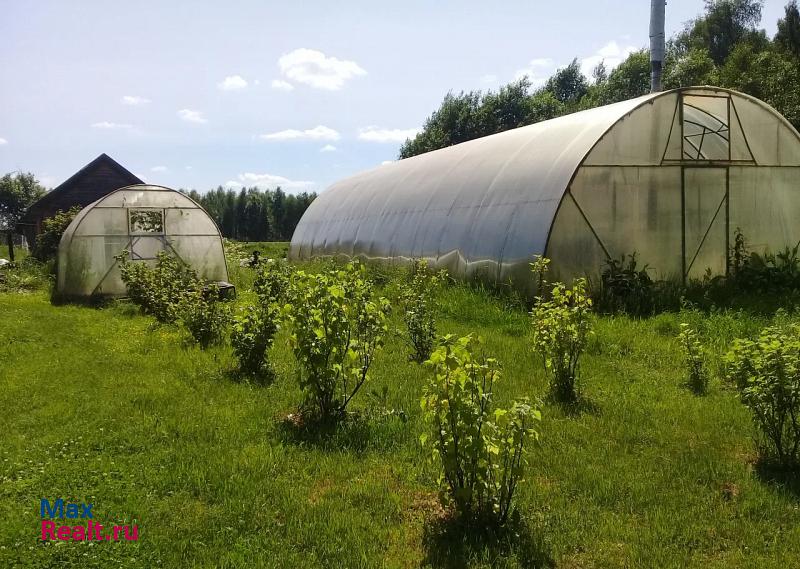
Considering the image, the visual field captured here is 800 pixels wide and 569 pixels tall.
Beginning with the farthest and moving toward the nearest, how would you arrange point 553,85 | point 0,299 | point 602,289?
1. point 553,85
2. point 0,299
3. point 602,289

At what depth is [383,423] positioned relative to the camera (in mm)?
5965

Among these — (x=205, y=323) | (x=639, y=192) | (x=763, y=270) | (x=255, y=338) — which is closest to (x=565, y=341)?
(x=255, y=338)

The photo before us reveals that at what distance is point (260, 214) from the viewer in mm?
73188

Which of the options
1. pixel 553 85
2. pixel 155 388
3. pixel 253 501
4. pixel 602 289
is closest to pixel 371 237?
pixel 602 289

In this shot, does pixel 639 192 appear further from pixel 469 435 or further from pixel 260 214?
pixel 260 214

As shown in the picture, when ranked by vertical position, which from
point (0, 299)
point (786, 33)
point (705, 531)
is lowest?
point (705, 531)

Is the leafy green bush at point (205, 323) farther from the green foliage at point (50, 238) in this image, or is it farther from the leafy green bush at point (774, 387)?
the green foliage at point (50, 238)

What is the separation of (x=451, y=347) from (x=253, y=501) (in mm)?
1906

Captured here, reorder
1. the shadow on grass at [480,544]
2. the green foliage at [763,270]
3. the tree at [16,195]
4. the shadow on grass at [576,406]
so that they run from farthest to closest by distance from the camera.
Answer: the tree at [16,195] < the green foliage at [763,270] < the shadow on grass at [576,406] < the shadow on grass at [480,544]

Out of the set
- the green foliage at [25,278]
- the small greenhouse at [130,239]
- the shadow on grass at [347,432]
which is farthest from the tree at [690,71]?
the shadow on grass at [347,432]

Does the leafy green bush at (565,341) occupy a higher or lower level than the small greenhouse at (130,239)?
lower

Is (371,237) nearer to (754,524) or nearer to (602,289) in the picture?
(602,289)

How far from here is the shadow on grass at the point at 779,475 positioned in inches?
180

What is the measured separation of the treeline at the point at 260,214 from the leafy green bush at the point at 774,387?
228 ft
